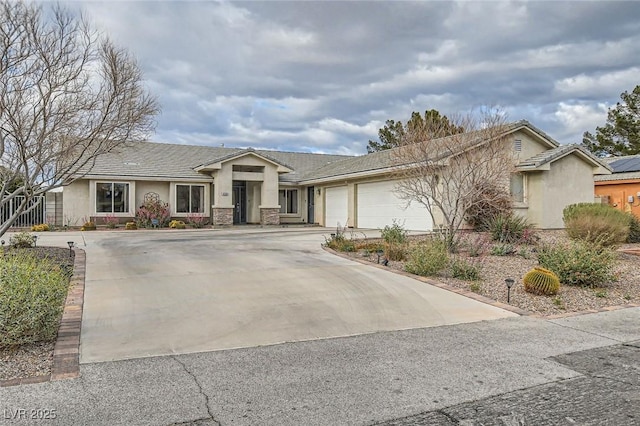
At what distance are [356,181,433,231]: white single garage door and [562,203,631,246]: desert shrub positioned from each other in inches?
219

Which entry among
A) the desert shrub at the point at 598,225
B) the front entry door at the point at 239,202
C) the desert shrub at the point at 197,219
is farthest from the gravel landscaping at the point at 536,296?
the front entry door at the point at 239,202

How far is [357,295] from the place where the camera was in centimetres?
776

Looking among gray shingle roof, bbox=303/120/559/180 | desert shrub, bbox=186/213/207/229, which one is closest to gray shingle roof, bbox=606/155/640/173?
gray shingle roof, bbox=303/120/559/180

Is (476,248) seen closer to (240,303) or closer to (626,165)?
(240,303)

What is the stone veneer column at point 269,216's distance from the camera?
25219 mm

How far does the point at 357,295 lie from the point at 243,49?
1027cm

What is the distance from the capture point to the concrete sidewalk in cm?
361

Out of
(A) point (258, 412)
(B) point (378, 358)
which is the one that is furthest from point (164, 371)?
(B) point (378, 358)

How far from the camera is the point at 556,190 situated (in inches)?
790

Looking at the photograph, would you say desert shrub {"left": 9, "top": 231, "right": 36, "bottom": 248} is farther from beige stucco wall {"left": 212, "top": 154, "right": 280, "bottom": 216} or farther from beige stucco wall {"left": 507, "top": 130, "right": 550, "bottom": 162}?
beige stucco wall {"left": 507, "top": 130, "right": 550, "bottom": 162}

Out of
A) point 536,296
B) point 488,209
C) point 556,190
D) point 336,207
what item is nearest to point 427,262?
point 536,296

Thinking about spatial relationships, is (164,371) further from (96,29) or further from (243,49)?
(243,49)

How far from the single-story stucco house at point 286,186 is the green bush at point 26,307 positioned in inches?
546

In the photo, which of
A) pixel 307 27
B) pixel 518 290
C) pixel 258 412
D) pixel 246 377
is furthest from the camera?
pixel 307 27
